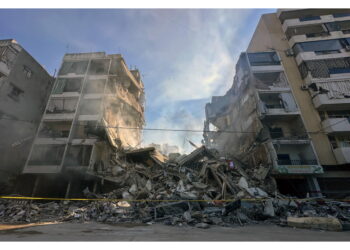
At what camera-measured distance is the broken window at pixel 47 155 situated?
15.6 metres

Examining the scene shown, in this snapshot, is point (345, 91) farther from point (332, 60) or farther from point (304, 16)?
point (304, 16)

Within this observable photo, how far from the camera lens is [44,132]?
56.2 ft

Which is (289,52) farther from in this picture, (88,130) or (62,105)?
(62,105)

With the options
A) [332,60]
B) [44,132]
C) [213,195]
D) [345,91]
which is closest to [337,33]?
[332,60]

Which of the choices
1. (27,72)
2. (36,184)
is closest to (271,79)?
(36,184)

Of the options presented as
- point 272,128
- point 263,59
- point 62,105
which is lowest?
point 272,128

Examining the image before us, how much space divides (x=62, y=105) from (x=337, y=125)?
29.8m

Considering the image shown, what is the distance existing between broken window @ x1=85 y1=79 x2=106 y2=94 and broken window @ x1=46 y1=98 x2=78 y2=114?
6.68ft

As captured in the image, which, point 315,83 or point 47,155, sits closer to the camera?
point 47,155

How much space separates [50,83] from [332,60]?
36.0 meters

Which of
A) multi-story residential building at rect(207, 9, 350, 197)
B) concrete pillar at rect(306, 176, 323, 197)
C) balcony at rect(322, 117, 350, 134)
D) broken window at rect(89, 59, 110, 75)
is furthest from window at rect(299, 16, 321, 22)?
broken window at rect(89, 59, 110, 75)

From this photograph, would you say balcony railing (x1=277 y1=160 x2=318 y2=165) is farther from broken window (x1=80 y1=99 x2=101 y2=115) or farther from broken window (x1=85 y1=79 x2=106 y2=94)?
broken window (x1=85 y1=79 x2=106 y2=94)

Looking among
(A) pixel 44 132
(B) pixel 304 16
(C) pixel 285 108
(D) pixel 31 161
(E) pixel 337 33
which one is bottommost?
(D) pixel 31 161

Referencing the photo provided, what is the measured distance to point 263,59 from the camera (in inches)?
801
